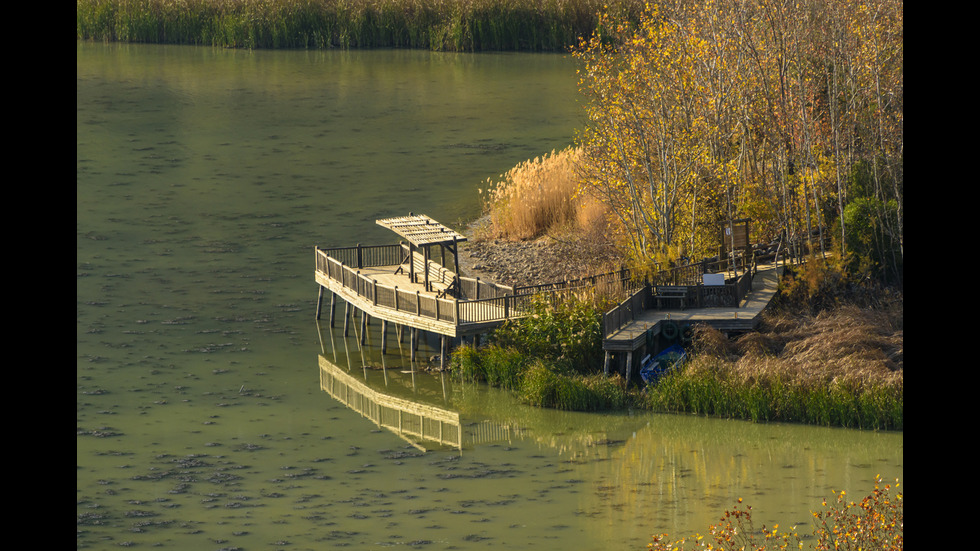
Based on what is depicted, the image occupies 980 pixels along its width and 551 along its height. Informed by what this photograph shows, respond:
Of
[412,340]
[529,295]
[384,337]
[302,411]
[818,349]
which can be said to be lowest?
[302,411]

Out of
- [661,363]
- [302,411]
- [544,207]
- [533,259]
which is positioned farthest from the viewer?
[544,207]

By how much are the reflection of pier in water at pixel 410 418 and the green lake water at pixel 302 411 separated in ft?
0.94

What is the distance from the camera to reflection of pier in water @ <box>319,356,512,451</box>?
29859mm

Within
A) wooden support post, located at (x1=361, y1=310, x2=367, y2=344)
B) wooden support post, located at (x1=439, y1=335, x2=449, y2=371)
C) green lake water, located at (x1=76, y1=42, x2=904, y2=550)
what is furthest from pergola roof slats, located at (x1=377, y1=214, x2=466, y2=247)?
green lake water, located at (x1=76, y1=42, x2=904, y2=550)

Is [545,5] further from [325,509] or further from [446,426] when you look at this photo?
[325,509]

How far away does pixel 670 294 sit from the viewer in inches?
1314

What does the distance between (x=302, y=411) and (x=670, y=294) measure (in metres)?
8.90

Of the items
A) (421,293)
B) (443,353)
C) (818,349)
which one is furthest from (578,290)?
(818,349)

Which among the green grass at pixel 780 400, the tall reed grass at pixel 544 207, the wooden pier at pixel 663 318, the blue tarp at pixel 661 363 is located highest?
the tall reed grass at pixel 544 207

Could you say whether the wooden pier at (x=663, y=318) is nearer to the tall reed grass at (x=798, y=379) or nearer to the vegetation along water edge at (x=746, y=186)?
the vegetation along water edge at (x=746, y=186)

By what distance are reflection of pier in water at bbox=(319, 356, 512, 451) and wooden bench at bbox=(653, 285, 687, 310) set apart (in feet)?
17.9

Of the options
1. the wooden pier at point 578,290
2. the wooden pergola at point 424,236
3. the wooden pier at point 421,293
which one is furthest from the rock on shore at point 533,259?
the wooden pergola at point 424,236

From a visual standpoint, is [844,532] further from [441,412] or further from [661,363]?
[441,412]

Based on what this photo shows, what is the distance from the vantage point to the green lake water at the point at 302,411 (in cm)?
2445
